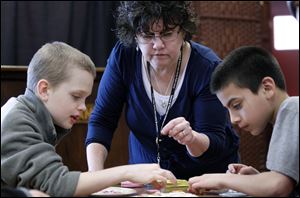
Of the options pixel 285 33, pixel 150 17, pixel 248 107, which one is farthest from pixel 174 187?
pixel 285 33

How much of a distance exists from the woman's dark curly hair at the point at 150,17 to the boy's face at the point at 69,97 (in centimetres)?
41

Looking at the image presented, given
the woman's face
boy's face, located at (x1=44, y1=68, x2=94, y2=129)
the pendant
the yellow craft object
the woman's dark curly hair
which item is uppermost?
the woman's dark curly hair

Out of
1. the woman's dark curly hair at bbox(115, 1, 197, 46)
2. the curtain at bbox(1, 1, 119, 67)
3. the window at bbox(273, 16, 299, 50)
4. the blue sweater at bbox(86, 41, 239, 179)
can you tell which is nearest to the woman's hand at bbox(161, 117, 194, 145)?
Answer: the blue sweater at bbox(86, 41, 239, 179)

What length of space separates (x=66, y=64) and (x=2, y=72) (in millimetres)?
1672

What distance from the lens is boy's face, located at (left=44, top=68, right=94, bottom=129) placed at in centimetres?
135

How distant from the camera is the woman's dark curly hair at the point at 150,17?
172 cm

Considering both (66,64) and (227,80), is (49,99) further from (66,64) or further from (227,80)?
(227,80)

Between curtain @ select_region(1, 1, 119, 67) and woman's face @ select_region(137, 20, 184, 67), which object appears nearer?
woman's face @ select_region(137, 20, 184, 67)

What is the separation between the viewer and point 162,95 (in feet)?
6.18

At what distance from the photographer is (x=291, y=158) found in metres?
1.15

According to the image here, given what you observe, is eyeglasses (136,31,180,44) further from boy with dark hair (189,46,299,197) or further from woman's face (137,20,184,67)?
boy with dark hair (189,46,299,197)

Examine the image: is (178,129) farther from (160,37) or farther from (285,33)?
(285,33)

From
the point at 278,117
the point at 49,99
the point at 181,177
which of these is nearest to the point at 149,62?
the point at 181,177

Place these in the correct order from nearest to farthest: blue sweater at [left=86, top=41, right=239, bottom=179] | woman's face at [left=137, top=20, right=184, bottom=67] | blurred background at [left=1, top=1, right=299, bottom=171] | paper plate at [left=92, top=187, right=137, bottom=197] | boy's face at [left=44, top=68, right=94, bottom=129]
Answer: paper plate at [left=92, top=187, right=137, bottom=197], boy's face at [left=44, top=68, right=94, bottom=129], woman's face at [left=137, top=20, right=184, bottom=67], blue sweater at [left=86, top=41, right=239, bottom=179], blurred background at [left=1, top=1, right=299, bottom=171]
